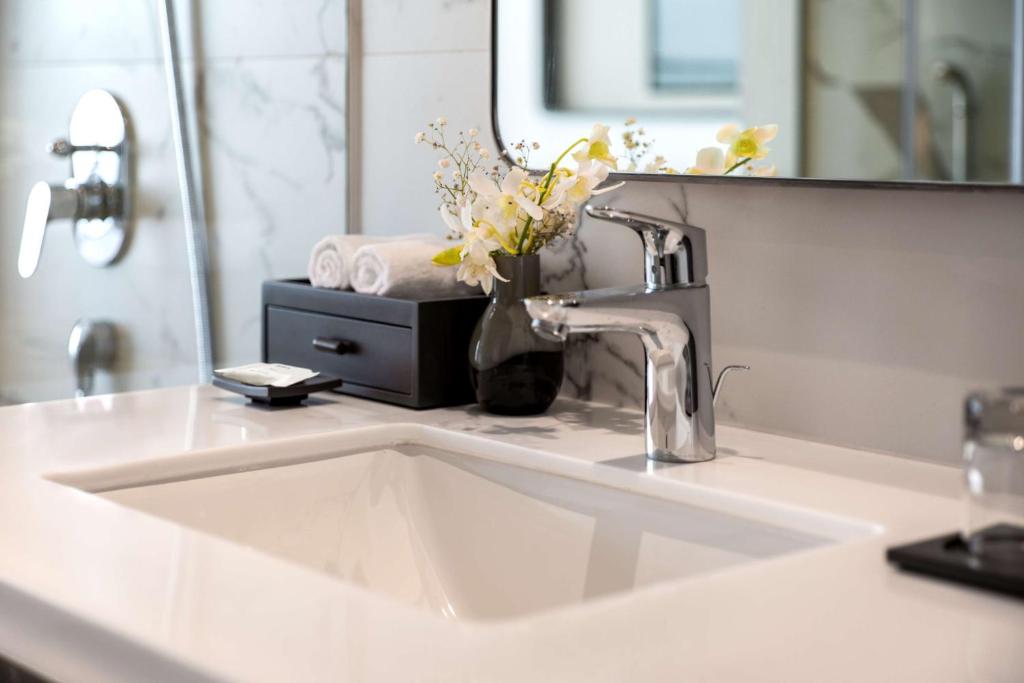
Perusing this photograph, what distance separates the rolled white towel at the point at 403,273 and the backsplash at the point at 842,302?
140 mm

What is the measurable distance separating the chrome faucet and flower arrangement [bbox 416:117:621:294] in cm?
9

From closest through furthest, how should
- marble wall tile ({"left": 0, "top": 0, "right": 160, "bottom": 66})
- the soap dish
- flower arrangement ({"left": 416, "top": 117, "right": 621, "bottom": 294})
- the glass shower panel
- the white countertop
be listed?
the white countertop
the glass shower panel
flower arrangement ({"left": 416, "top": 117, "right": 621, "bottom": 294})
the soap dish
marble wall tile ({"left": 0, "top": 0, "right": 160, "bottom": 66})

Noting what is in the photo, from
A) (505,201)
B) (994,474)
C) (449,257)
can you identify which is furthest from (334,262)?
(994,474)

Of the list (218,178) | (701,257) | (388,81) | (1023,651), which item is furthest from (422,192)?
(1023,651)

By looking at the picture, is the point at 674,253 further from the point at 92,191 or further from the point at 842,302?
the point at 92,191

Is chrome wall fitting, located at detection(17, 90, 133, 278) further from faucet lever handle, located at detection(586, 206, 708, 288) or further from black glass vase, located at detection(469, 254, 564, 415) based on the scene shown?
faucet lever handle, located at detection(586, 206, 708, 288)

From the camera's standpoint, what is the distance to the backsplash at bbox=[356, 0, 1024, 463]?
1125 millimetres

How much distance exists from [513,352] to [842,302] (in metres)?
0.35

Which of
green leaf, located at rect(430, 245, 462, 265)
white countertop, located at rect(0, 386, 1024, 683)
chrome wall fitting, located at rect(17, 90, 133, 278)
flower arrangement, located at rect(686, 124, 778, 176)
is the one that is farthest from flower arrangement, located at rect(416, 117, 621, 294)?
chrome wall fitting, located at rect(17, 90, 133, 278)

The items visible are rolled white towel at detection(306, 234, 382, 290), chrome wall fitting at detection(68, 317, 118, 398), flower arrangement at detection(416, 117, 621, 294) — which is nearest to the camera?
flower arrangement at detection(416, 117, 621, 294)

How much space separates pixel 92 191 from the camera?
1.73 metres

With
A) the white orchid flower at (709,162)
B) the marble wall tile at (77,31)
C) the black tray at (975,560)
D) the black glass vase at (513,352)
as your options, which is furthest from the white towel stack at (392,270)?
the black tray at (975,560)

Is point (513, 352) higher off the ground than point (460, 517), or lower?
higher

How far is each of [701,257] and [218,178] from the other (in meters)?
0.94
